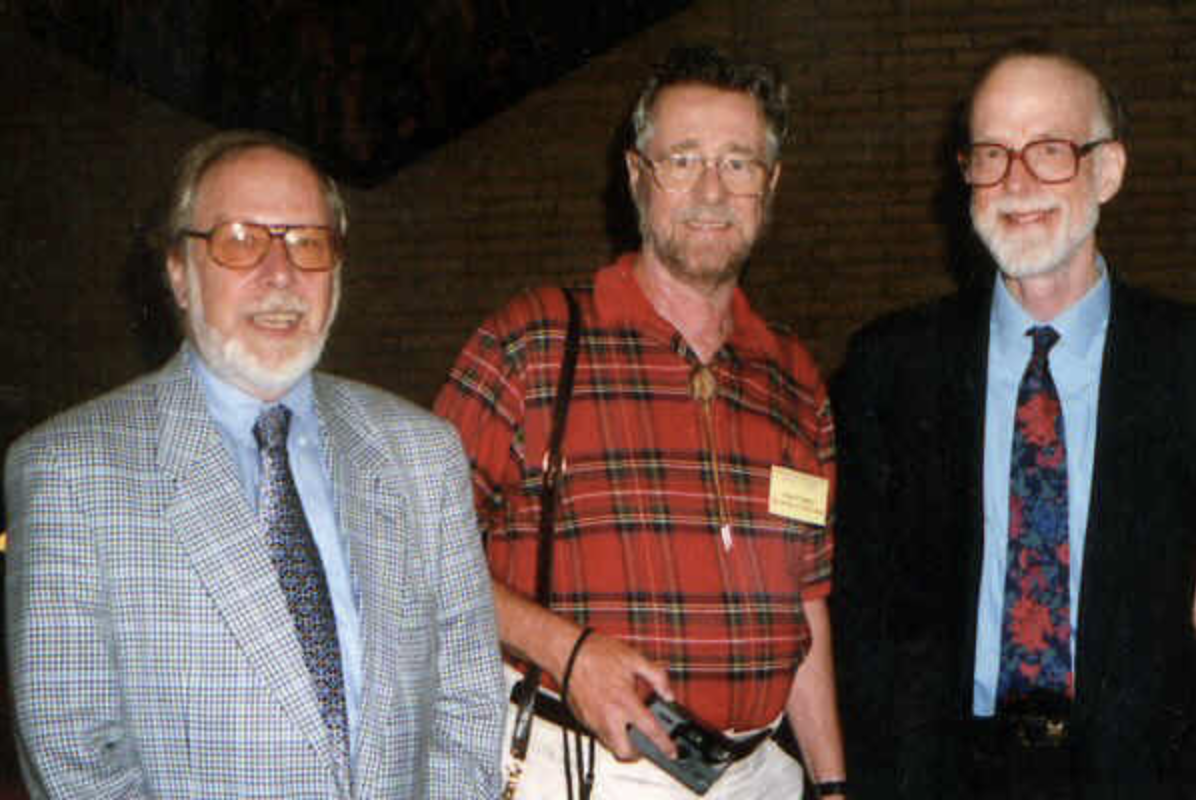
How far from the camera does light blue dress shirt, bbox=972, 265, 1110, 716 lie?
217cm

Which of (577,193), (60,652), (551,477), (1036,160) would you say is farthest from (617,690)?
(577,193)

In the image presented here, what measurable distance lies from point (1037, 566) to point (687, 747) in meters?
0.73

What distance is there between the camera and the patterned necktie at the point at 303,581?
161 cm

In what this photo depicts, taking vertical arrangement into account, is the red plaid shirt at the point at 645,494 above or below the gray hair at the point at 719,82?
below

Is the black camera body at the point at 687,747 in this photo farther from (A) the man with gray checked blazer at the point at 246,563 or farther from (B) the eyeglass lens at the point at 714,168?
(B) the eyeglass lens at the point at 714,168

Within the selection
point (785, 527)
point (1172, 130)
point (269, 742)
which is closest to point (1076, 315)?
point (785, 527)

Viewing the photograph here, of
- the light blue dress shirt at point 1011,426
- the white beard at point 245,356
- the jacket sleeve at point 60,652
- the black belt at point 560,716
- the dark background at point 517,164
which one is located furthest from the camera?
the dark background at point 517,164

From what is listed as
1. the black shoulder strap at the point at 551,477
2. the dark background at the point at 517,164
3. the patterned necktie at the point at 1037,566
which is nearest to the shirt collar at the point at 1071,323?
the patterned necktie at the point at 1037,566

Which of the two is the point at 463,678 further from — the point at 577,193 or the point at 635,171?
the point at 577,193

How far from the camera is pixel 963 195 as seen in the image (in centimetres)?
538

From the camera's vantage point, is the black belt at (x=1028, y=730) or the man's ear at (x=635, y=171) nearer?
the black belt at (x=1028, y=730)

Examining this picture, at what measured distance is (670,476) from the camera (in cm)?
213

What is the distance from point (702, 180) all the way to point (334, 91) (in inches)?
113

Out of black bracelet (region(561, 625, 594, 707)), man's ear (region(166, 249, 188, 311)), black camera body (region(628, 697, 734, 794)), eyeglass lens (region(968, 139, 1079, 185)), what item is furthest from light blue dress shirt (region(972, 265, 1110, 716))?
man's ear (region(166, 249, 188, 311))
